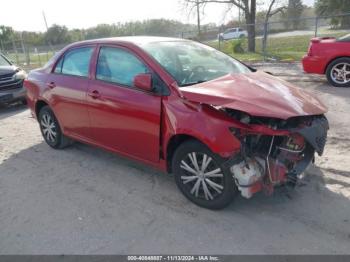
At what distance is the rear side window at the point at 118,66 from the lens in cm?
426

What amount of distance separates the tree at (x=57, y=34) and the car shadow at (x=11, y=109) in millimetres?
40940

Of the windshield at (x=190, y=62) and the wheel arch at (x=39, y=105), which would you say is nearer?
the windshield at (x=190, y=62)

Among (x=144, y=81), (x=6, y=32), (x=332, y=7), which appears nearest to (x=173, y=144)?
(x=144, y=81)

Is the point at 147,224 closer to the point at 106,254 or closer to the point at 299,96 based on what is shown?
the point at 106,254

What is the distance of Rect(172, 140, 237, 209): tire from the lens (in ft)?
Result: 11.7

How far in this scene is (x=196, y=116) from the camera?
11.7 ft

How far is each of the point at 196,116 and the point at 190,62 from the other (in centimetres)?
108

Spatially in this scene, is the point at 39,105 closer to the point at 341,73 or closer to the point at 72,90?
the point at 72,90

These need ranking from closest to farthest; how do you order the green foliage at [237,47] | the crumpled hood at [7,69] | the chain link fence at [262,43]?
the crumpled hood at [7,69] → the chain link fence at [262,43] → the green foliage at [237,47]

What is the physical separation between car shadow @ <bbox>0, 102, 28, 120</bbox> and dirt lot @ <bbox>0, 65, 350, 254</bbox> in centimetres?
418

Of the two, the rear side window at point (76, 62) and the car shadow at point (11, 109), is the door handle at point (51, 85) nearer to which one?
the rear side window at point (76, 62)

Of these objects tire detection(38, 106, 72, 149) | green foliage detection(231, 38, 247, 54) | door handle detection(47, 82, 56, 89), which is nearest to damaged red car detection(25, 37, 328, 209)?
door handle detection(47, 82, 56, 89)

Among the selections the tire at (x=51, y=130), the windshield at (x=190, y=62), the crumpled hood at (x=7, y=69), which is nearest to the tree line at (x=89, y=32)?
the crumpled hood at (x=7, y=69)

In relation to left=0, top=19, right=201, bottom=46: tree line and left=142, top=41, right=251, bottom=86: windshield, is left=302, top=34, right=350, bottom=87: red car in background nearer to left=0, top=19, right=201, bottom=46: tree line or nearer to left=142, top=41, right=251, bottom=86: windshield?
left=142, top=41, right=251, bottom=86: windshield
